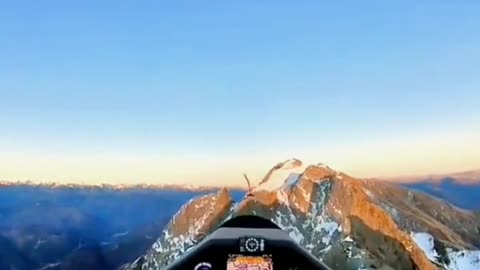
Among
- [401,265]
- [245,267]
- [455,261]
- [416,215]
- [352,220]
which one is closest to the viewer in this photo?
[245,267]

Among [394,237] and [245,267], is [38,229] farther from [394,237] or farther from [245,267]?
[394,237]

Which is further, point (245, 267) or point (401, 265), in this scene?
point (401, 265)

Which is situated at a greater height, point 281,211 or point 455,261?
point 281,211

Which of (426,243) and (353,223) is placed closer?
(426,243)

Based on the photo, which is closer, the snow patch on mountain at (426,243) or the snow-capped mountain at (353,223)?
the snow-capped mountain at (353,223)

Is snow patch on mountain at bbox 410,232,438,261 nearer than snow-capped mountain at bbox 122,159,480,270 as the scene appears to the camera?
No

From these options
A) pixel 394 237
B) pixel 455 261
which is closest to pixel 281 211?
pixel 394 237

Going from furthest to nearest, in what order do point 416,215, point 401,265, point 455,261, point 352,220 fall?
1. point 352,220
2. point 401,265
3. point 455,261
4. point 416,215

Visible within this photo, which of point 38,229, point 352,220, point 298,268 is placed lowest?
point 352,220
